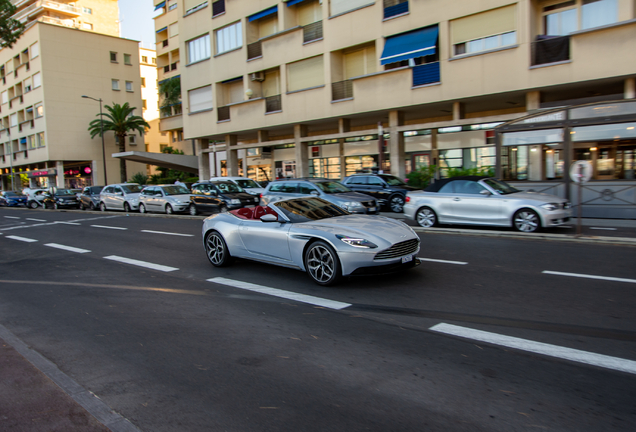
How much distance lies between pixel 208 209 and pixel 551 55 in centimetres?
1544

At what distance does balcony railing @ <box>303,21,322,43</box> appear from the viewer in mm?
26766

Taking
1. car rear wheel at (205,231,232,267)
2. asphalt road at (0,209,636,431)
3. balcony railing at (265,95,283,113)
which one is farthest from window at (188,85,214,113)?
asphalt road at (0,209,636,431)

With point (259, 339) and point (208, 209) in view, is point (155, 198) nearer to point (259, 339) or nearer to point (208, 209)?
point (208, 209)

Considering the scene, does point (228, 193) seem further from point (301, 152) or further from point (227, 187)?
point (301, 152)

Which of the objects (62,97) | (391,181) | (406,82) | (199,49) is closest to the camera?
(391,181)

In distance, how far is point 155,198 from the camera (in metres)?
22.7

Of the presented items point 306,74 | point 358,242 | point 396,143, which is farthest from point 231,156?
point 358,242

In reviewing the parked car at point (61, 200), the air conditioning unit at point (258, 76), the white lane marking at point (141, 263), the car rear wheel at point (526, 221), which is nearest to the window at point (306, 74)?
the air conditioning unit at point (258, 76)

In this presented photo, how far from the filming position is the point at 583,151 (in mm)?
14250

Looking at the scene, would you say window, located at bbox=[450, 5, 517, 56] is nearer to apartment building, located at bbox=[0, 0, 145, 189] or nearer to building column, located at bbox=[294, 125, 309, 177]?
building column, located at bbox=[294, 125, 309, 177]

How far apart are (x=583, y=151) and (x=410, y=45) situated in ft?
36.0

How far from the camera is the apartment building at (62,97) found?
2037 inches

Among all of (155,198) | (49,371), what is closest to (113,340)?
(49,371)

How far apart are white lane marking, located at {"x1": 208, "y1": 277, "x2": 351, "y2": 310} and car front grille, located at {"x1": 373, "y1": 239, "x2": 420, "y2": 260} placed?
94cm
